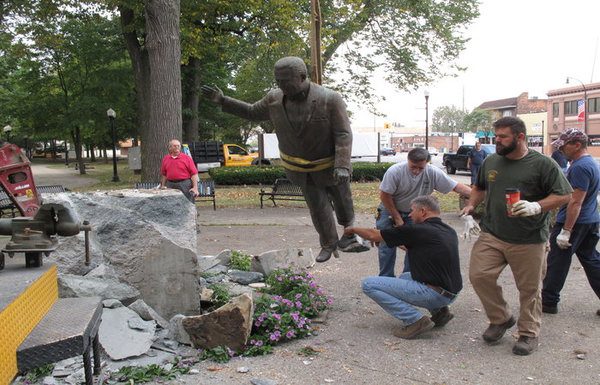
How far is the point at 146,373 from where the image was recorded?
165 inches

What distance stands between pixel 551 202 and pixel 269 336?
258 cm

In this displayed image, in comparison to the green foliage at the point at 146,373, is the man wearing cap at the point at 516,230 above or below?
above

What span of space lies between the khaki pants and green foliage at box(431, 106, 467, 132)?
295 feet

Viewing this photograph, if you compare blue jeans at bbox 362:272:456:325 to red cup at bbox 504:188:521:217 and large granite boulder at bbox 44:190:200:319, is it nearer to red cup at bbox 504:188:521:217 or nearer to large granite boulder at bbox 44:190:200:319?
red cup at bbox 504:188:521:217

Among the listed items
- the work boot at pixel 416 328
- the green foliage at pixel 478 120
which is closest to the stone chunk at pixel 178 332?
the work boot at pixel 416 328

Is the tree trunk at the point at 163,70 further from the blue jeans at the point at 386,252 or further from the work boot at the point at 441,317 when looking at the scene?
the work boot at the point at 441,317

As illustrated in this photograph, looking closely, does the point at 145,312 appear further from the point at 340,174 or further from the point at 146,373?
the point at 340,174

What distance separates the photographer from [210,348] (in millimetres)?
4633

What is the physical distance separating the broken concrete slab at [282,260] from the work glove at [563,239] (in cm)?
300

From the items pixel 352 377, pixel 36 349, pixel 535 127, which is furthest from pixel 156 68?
pixel 535 127

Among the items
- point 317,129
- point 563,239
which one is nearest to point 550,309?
point 563,239

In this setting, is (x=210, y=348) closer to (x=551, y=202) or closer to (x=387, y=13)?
(x=551, y=202)

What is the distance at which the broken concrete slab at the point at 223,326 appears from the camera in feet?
15.1

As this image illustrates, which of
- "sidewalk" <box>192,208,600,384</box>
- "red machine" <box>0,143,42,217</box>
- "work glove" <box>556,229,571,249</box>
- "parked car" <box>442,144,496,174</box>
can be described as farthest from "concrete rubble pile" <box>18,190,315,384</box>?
"parked car" <box>442,144,496,174</box>
